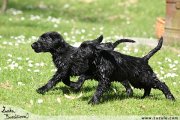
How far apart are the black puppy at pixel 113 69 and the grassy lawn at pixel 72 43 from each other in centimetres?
29

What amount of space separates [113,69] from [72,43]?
7194 millimetres

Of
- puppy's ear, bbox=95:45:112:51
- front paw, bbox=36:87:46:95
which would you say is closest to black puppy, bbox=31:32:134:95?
front paw, bbox=36:87:46:95

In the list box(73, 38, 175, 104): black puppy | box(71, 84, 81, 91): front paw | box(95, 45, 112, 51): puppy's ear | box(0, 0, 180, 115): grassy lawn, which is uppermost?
box(95, 45, 112, 51): puppy's ear

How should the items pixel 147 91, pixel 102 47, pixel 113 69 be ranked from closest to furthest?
pixel 102 47
pixel 113 69
pixel 147 91

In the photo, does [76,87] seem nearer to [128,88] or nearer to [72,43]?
[128,88]

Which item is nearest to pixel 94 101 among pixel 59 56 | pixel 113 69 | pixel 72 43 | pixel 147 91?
pixel 113 69

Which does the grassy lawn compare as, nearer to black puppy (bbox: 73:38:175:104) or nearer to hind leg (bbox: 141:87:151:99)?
hind leg (bbox: 141:87:151:99)

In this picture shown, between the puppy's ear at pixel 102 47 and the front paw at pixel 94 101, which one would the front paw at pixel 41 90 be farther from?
the puppy's ear at pixel 102 47

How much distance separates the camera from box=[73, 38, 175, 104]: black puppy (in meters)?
9.16

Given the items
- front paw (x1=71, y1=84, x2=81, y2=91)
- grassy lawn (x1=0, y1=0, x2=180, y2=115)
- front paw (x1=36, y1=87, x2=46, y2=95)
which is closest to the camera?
grassy lawn (x1=0, y1=0, x2=180, y2=115)

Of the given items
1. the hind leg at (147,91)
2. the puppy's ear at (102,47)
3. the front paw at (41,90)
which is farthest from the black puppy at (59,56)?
the puppy's ear at (102,47)

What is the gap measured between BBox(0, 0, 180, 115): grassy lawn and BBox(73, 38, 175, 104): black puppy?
288mm

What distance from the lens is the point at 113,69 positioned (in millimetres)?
9359

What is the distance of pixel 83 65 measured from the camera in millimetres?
9281
